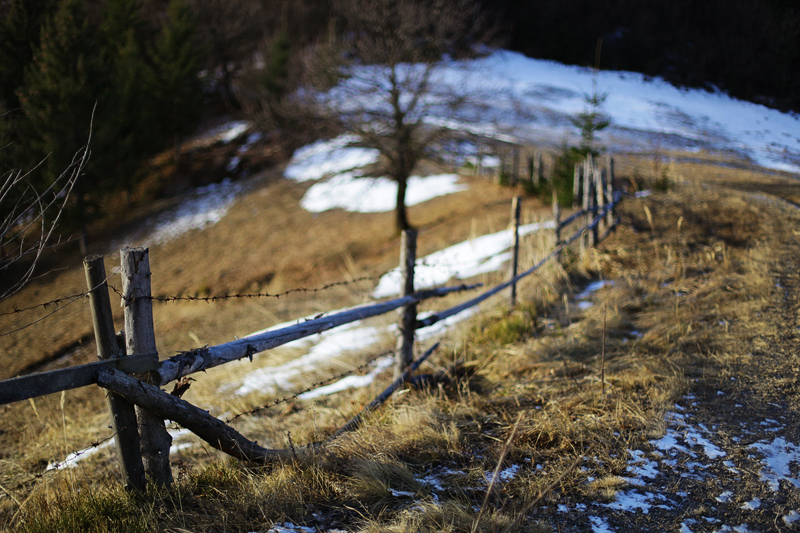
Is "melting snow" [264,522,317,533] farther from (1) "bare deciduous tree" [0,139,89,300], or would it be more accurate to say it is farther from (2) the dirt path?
(1) "bare deciduous tree" [0,139,89,300]

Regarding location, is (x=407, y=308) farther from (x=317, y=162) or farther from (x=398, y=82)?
(x=317, y=162)

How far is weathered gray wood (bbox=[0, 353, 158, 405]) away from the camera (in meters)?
1.86

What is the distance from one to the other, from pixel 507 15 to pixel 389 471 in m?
29.1

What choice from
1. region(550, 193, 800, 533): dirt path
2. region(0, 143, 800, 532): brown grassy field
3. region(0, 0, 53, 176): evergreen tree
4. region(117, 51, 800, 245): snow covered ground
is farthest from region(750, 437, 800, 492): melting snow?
region(0, 0, 53, 176): evergreen tree

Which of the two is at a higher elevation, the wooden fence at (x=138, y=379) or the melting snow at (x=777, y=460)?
the wooden fence at (x=138, y=379)

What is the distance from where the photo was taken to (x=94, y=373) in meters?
2.10

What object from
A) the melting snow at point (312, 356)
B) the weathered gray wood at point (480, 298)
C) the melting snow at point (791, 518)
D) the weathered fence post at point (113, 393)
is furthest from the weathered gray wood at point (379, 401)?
the melting snow at point (791, 518)

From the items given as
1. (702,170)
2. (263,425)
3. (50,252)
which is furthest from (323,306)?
(50,252)

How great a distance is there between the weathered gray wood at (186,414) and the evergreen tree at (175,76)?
2278cm

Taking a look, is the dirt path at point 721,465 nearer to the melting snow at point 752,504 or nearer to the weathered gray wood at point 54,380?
the melting snow at point 752,504

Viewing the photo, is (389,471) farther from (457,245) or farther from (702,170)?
(702,170)

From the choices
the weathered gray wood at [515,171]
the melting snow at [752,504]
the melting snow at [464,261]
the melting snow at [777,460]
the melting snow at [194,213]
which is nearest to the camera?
the melting snow at [752,504]

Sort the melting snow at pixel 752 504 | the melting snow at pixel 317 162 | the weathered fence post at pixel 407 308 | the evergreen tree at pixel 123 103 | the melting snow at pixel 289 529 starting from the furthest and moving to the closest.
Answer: the melting snow at pixel 317 162 < the evergreen tree at pixel 123 103 < the weathered fence post at pixel 407 308 < the melting snow at pixel 752 504 < the melting snow at pixel 289 529

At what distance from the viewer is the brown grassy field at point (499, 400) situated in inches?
94.4
